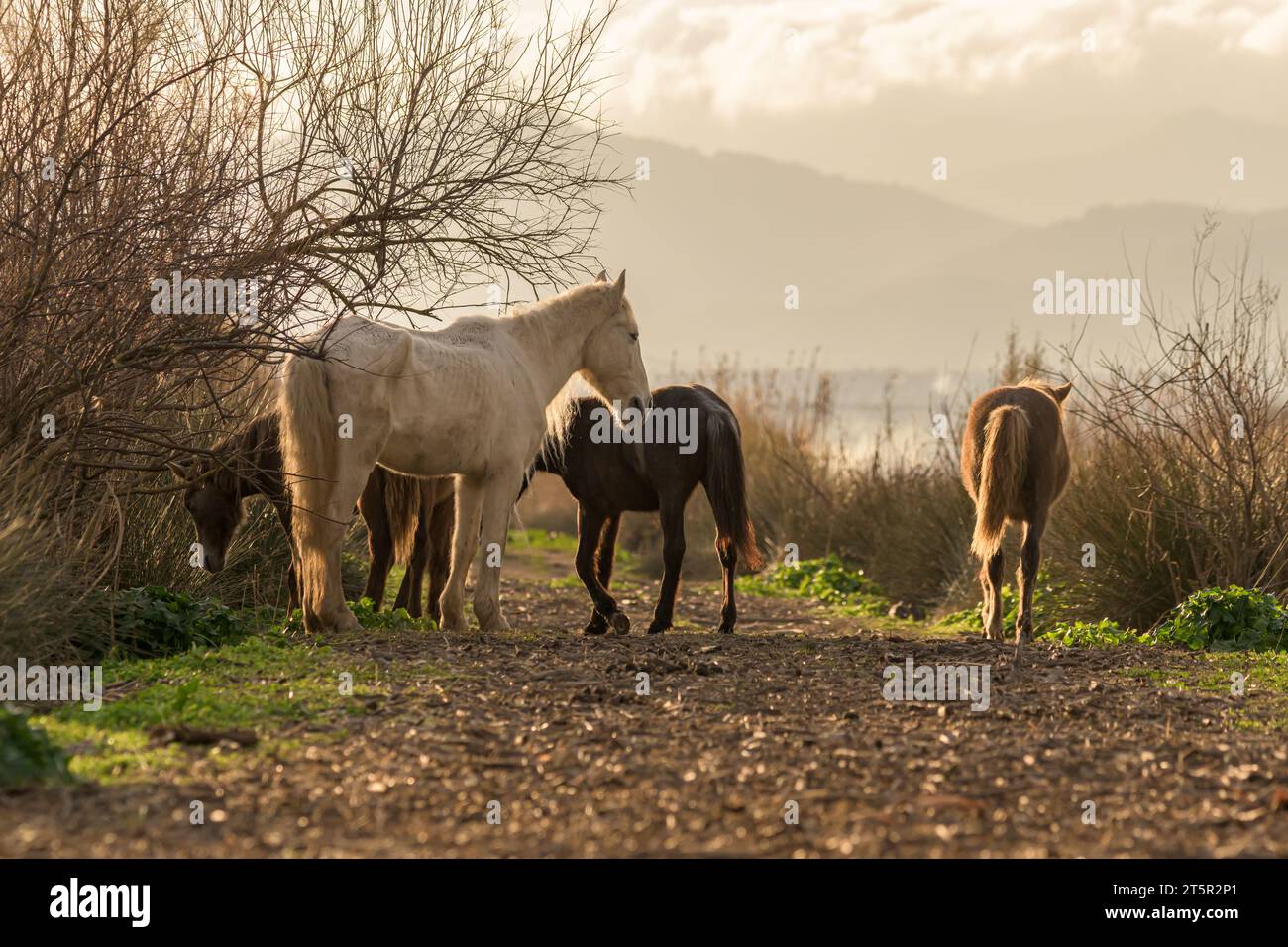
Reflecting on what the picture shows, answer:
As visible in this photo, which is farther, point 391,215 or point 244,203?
point 391,215

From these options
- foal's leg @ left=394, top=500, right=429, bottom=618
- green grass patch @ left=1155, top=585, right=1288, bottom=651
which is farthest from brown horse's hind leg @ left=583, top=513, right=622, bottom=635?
green grass patch @ left=1155, top=585, right=1288, bottom=651

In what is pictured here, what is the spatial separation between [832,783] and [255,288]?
465cm

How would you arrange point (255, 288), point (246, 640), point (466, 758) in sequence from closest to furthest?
point (466, 758)
point (246, 640)
point (255, 288)

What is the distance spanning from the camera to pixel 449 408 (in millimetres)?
8203

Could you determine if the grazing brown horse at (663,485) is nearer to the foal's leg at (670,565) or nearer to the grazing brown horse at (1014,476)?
the foal's leg at (670,565)

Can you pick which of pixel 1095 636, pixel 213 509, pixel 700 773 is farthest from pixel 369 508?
pixel 1095 636

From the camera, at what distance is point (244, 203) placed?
26.6ft

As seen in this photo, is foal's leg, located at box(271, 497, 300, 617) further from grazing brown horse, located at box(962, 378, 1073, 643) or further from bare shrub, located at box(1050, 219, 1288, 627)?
bare shrub, located at box(1050, 219, 1288, 627)

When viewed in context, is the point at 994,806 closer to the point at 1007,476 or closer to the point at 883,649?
the point at 883,649

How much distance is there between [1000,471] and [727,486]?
177cm

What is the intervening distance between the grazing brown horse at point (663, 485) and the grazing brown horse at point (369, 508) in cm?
96

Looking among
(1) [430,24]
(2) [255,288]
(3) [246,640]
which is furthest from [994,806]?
(1) [430,24]

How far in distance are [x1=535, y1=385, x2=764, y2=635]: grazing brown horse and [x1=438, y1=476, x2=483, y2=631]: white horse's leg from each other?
0.94 m
